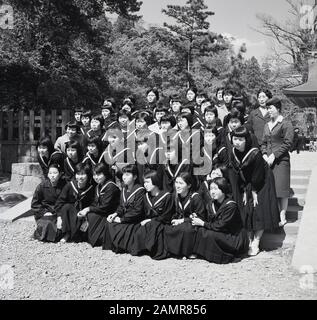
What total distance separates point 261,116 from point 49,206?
3548 millimetres

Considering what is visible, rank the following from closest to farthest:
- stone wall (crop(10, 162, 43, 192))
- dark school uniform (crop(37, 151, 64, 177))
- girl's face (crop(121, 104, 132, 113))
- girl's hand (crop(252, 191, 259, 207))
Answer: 1. girl's hand (crop(252, 191, 259, 207))
2. dark school uniform (crop(37, 151, 64, 177))
3. girl's face (crop(121, 104, 132, 113))
4. stone wall (crop(10, 162, 43, 192))

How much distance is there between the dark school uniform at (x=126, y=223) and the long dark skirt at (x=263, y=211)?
4.62 feet

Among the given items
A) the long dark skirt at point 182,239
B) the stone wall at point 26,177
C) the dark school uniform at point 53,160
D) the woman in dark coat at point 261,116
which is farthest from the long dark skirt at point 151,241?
the stone wall at point 26,177

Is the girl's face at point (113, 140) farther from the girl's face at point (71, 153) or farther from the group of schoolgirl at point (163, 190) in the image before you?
the girl's face at point (71, 153)

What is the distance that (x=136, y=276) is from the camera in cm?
473

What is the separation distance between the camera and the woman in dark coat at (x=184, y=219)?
17.6 ft

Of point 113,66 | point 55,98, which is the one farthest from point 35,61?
point 113,66

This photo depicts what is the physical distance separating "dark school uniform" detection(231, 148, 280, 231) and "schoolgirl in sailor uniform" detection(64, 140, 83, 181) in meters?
2.46

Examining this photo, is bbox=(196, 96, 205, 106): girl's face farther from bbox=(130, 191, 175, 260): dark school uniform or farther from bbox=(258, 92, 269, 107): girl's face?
bbox=(130, 191, 175, 260): dark school uniform

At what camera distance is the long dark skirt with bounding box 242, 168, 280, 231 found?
550cm

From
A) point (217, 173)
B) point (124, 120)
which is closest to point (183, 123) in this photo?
point (217, 173)

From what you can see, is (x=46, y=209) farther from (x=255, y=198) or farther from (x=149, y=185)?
(x=255, y=198)

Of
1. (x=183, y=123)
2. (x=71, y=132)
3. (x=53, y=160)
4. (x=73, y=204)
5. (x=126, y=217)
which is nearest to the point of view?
(x=126, y=217)

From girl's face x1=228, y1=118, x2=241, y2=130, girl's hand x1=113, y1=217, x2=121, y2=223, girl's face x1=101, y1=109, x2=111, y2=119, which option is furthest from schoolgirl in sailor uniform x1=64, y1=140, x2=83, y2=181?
girl's face x1=228, y1=118, x2=241, y2=130
